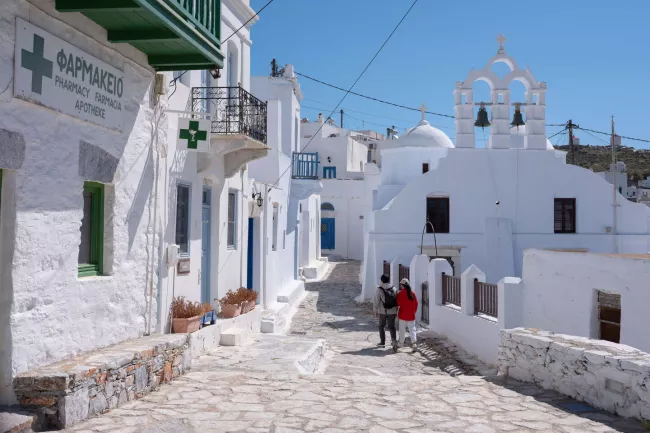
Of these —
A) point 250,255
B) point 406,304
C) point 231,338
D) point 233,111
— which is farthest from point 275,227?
point 231,338

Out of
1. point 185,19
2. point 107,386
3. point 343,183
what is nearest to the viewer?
point 107,386

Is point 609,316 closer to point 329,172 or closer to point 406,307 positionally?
point 406,307

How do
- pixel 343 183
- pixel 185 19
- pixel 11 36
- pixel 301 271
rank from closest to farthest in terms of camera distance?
pixel 11 36 → pixel 185 19 → pixel 301 271 → pixel 343 183

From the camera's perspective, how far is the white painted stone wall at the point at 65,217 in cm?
509

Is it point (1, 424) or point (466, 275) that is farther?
point (466, 275)

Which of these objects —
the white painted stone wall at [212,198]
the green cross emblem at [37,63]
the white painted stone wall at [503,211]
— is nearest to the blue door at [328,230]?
the white painted stone wall at [503,211]

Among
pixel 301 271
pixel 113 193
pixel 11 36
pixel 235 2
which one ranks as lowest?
pixel 301 271

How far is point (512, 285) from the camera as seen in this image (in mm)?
11781

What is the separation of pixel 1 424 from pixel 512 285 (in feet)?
30.6

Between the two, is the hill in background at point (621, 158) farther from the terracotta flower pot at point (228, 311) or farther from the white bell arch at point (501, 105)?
the terracotta flower pot at point (228, 311)

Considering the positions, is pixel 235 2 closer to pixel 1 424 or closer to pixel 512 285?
pixel 512 285

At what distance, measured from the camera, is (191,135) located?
862 centimetres

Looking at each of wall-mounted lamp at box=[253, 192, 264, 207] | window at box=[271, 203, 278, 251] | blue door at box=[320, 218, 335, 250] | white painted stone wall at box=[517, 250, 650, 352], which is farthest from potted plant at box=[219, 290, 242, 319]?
blue door at box=[320, 218, 335, 250]

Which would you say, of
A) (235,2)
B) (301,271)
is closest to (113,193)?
(235,2)
